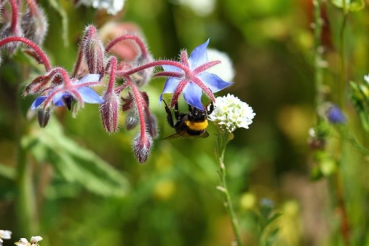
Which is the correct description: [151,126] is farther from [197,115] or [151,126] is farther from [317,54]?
[317,54]

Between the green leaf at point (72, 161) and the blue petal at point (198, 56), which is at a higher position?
the blue petal at point (198, 56)

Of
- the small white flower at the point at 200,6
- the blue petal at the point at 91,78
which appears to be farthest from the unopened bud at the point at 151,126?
the small white flower at the point at 200,6

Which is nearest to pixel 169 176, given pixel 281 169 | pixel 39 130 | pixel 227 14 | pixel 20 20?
pixel 39 130

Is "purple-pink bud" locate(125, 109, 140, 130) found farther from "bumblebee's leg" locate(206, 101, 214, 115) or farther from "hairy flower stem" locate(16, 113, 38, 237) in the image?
"hairy flower stem" locate(16, 113, 38, 237)

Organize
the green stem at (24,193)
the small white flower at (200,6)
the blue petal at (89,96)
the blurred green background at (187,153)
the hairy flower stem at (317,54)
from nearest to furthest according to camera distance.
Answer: the blue petal at (89,96)
the hairy flower stem at (317,54)
the green stem at (24,193)
the blurred green background at (187,153)
the small white flower at (200,6)

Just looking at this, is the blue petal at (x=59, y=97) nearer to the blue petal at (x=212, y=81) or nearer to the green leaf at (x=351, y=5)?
the blue petal at (x=212, y=81)

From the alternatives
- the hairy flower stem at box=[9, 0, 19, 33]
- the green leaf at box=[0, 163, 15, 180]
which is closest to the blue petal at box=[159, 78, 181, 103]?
the hairy flower stem at box=[9, 0, 19, 33]
